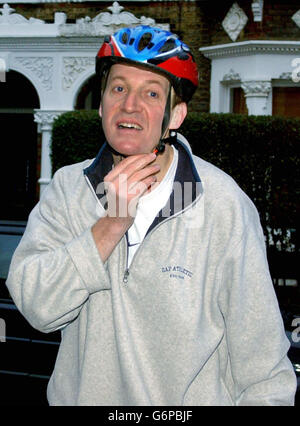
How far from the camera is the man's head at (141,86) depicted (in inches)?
87.7

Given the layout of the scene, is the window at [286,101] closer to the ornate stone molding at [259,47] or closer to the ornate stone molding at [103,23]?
the ornate stone molding at [259,47]

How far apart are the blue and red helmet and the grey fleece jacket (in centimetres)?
48

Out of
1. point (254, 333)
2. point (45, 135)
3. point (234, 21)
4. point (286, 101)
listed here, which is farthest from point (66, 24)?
point (254, 333)

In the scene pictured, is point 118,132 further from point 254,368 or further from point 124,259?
point 254,368

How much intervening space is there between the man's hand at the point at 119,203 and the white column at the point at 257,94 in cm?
1029

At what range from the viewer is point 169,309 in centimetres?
201

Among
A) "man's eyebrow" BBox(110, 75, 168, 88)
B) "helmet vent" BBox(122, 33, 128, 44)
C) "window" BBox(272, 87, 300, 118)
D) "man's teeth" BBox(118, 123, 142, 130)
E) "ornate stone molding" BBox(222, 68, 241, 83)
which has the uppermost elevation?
"ornate stone molding" BBox(222, 68, 241, 83)

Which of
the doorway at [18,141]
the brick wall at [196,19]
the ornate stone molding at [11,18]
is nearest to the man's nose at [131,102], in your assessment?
the brick wall at [196,19]

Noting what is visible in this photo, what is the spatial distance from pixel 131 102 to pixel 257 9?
33.4 ft

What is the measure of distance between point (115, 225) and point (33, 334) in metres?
2.46

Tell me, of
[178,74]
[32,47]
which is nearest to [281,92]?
[32,47]

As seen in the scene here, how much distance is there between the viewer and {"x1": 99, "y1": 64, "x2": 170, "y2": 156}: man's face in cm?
222

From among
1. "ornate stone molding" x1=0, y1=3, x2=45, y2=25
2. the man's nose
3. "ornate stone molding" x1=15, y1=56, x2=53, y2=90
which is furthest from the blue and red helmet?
"ornate stone molding" x1=0, y1=3, x2=45, y2=25

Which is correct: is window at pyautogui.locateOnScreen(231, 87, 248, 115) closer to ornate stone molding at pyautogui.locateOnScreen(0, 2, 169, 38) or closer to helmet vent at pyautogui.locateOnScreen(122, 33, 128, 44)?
ornate stone molding at pyautogui.locateOnScreen(0, 2, 169, 38)
